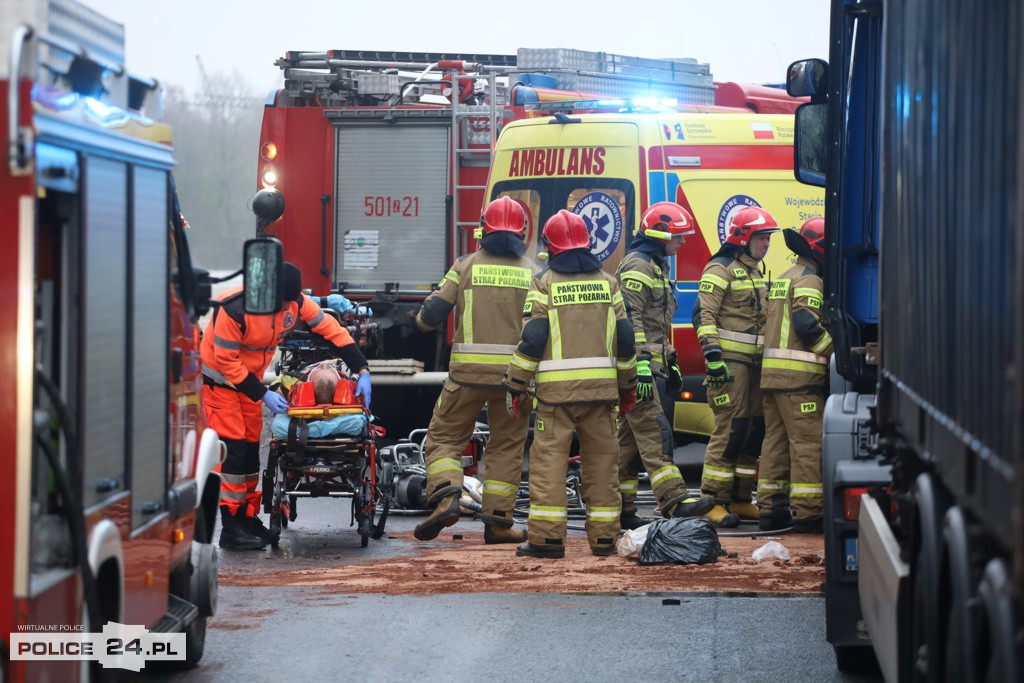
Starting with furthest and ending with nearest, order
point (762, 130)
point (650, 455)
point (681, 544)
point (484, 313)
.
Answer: point (762, 130)
point (650, 455)
point (484, 313)
point (681, 544)

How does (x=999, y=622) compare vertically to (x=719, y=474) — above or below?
above

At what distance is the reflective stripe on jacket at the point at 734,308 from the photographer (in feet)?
33.8

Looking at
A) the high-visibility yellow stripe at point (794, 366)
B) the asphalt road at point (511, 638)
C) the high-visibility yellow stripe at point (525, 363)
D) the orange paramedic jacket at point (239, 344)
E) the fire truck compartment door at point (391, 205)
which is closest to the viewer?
the asphalt road at point (511, 638)

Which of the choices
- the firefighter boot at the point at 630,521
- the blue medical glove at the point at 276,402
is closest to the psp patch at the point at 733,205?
the firefighter boot at the point at 630,521

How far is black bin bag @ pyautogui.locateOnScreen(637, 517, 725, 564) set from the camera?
8570 mm

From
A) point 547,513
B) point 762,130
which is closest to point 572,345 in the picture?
point 547,513

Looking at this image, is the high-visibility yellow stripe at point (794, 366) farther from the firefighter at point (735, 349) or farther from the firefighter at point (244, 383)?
the firefighter at point (244, 383)

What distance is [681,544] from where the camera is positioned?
859cm

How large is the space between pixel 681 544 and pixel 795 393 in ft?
5.31

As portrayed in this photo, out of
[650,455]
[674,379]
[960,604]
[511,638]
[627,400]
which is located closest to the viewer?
[960,604]

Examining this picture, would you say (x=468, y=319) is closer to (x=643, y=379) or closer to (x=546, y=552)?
(x=643, y=379)

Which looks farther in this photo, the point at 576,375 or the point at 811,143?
the point at 576,375

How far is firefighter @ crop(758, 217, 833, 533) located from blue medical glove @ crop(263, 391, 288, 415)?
2.95 metres

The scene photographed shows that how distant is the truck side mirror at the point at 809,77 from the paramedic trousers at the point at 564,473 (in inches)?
85.5
